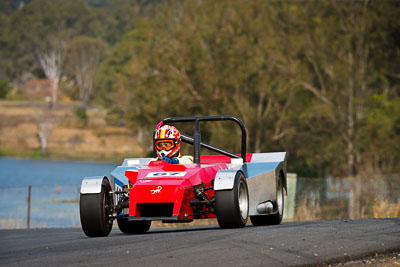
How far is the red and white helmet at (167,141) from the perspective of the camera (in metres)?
12.9

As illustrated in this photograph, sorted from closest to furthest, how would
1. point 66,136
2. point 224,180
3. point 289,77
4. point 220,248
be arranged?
point 220,248 → point 224,180 → point 289,77 → point 66,136

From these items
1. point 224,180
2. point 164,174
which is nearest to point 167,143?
point 164,174

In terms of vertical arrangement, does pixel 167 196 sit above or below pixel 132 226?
above

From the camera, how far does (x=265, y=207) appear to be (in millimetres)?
13602

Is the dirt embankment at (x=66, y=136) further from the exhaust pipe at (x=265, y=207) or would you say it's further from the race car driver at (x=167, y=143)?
the race car driver at (x=167, y=143)

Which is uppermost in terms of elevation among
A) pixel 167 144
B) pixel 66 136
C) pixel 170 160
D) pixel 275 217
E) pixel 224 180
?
pixel 167 144

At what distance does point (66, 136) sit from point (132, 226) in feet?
266

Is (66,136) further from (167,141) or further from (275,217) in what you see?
(167,141)

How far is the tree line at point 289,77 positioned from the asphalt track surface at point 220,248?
33.4 meters

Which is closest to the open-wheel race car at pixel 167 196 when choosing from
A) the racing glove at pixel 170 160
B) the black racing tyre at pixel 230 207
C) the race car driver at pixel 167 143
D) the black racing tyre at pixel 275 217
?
the black racing tyre at pixel 230 207

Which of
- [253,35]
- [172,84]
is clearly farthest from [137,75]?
[253,35]

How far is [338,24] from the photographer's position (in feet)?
153

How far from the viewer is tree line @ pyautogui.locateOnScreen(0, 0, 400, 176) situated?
45.2 m

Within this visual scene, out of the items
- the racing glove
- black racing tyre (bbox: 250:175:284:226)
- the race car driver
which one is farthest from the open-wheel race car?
black racing tyre (bbox: 250:175:284:226)
